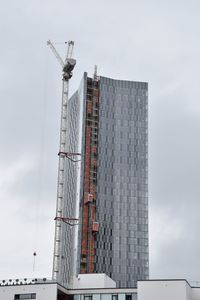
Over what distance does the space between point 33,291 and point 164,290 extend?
18.4 m

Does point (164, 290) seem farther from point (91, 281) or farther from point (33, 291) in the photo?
point (91, 281)

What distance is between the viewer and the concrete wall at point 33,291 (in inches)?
3927

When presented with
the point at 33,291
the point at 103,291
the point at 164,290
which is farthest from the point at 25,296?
the point at 164,290

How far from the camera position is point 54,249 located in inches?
7446

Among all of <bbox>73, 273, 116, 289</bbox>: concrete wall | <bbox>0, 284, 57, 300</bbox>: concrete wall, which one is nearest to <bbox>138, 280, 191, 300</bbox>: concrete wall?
<bbox>0, 284, 57, 300</bbox>: concrete wall

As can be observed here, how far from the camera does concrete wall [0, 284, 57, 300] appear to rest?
9975 centimetres

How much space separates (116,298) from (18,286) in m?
14.3

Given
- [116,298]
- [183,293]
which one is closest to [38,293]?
[116,298]

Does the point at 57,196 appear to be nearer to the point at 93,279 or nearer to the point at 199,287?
the point at 93,279

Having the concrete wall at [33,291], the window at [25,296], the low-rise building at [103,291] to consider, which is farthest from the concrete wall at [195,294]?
the window at [25,296]

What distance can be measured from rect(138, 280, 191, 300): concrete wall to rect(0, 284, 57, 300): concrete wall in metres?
12.2

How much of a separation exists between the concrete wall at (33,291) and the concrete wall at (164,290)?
12.2 metres

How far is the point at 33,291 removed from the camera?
3984 inches

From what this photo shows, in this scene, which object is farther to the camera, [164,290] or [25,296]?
[25,296]
